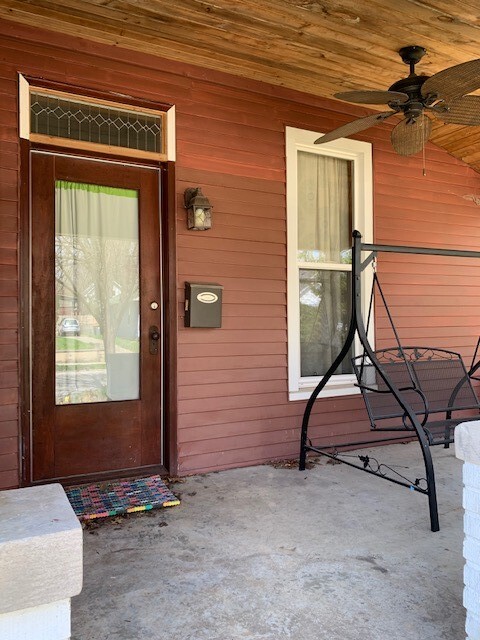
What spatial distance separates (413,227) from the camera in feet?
15.3

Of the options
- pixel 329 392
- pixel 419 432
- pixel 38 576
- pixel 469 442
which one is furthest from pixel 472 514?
pixel 329 392

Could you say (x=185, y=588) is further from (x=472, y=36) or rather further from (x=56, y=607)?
(x=472, y=36)

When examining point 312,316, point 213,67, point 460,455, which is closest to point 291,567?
point 460,455

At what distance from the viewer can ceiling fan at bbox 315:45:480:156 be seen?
2.51 meters

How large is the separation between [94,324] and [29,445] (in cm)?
85

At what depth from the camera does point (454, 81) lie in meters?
2.52

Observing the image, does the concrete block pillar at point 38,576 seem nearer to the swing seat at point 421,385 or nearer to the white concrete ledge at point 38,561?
the white concrete ledge at point 38,561

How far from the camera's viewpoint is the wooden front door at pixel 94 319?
3.16 m

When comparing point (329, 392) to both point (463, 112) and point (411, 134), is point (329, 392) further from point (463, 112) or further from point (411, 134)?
point (463, 112)

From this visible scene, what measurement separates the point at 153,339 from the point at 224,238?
91 cm

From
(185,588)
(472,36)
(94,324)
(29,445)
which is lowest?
(185,588)

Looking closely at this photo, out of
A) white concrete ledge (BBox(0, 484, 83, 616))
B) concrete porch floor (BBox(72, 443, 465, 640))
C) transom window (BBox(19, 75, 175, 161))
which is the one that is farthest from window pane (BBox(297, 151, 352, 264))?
white concrete ledge (BBox(0, 484, 83, 616))

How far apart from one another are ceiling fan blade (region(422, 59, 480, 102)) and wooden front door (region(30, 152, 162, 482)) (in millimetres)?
1847

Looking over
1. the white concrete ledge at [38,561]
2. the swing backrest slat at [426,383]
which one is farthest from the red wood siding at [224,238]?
the white concrete ledge at [38,561]
